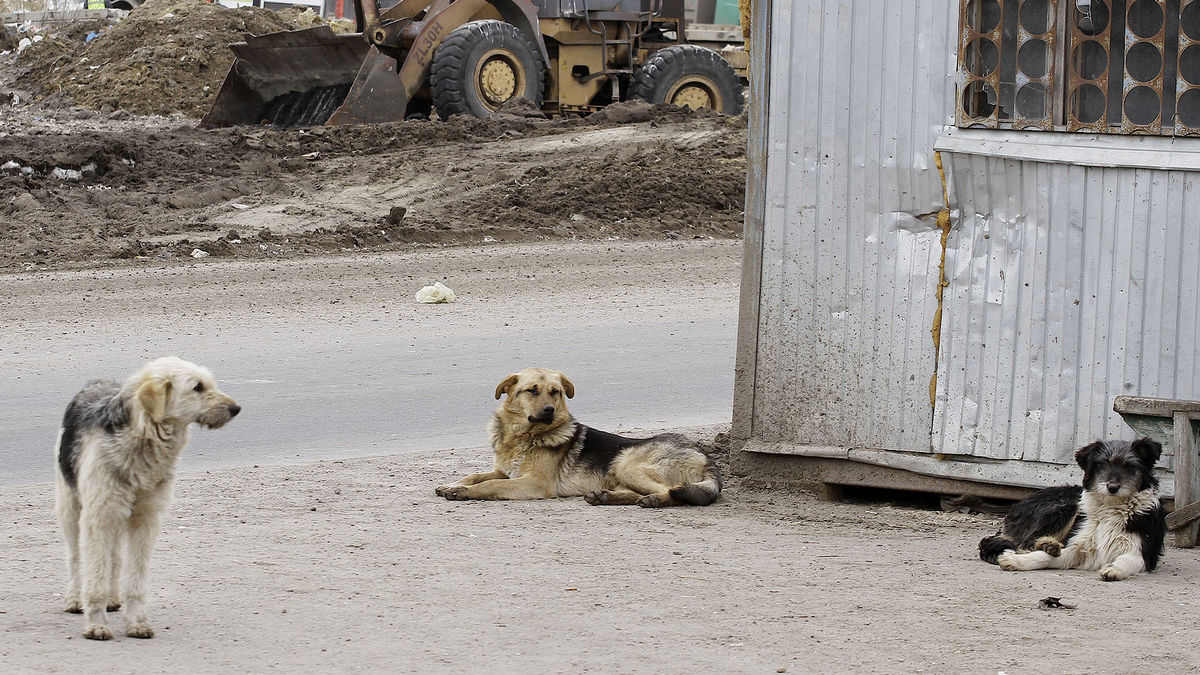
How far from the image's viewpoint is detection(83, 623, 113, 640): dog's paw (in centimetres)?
467

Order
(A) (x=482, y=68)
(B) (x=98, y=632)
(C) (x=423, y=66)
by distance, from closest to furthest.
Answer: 1. (B) (x=98, y=632)
2. (C) (x=423, y=66)
3. (A) (x=482, y=68)

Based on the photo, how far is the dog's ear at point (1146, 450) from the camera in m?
5.78

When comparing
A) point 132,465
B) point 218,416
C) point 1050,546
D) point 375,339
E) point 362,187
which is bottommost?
point 1050,546

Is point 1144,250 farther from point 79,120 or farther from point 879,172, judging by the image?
point 79,120

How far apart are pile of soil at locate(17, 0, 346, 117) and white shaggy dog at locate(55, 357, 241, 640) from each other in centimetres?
2330

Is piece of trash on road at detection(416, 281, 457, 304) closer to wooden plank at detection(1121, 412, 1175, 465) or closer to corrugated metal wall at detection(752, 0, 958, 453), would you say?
corrugated metal wall at detection(752, 0, 958, 453)

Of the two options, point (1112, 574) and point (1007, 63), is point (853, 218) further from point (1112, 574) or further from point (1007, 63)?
point (1112, 574)

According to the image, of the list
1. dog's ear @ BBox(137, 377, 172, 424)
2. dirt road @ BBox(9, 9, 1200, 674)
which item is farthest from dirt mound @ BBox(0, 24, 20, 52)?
dog's ear @ BBox(137, 377, 172, 424)

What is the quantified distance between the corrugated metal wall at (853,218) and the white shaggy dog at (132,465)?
364 cm

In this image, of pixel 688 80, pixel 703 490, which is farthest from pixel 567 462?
pixel 688 80

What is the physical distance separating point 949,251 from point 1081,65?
1.08 m

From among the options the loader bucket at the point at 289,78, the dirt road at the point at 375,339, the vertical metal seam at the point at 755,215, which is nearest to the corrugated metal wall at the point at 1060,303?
the vertical metal seam at the point at 755,215

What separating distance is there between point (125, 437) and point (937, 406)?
13.6 feet

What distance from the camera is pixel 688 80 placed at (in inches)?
973
